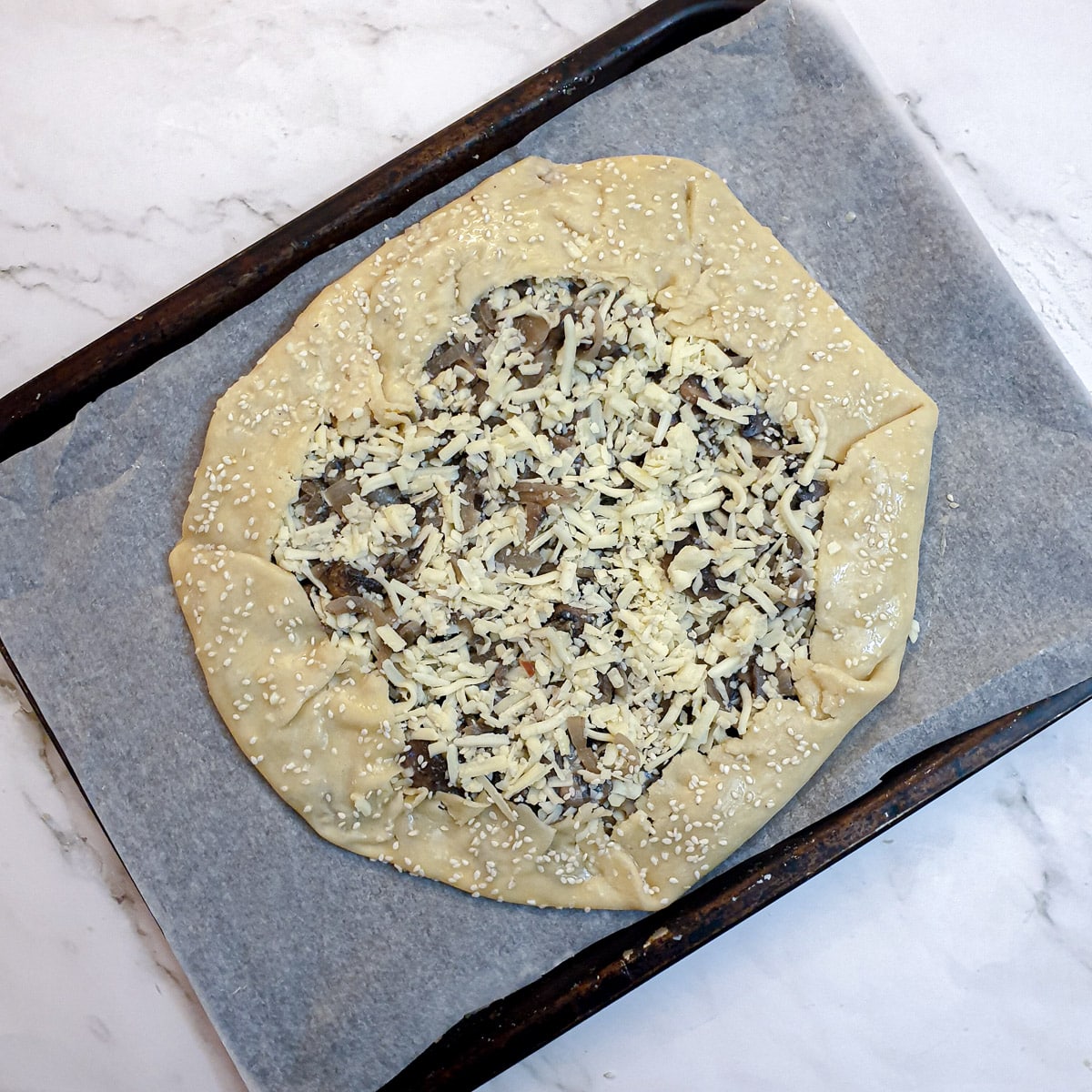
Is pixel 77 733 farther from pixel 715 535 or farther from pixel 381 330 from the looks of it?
pixel 715 535

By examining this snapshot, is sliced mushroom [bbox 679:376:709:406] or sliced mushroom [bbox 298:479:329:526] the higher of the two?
sliced mushroom [bbox 679:376:709:406]

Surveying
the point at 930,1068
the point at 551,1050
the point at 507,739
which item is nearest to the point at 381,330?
the point at 507,739

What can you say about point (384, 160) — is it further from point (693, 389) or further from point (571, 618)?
point (571, 618)

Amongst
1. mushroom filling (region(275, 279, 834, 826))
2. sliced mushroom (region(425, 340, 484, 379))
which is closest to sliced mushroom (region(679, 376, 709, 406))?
mushroom filling (region(275, 279, 834, 826))

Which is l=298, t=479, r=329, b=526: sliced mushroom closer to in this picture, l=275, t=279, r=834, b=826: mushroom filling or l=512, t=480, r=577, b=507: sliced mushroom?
l=275, t=279, r=834, b=826: mushroom filling

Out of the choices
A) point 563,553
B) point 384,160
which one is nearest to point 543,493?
point 563,553

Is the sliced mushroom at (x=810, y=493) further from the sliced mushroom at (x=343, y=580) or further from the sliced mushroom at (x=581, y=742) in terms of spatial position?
the sliced mushroom at (x=343, y=580)
